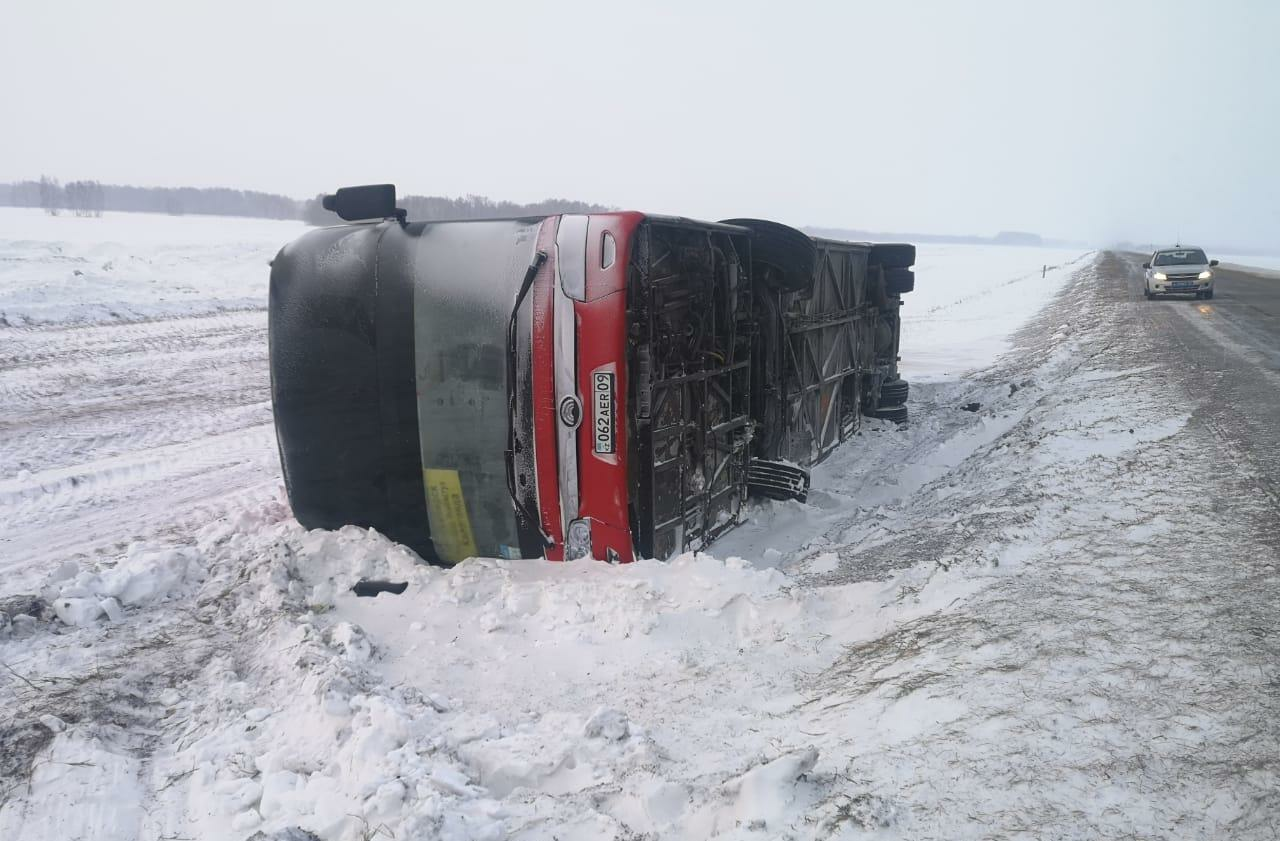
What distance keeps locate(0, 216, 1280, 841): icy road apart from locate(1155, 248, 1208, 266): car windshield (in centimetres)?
1894

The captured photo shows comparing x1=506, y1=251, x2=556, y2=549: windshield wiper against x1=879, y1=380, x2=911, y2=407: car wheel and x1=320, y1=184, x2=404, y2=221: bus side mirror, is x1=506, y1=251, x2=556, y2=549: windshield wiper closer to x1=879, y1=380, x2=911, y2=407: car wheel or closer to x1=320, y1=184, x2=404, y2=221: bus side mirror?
x1=320, y1=184, x2=404, y2=221: bus side mirror

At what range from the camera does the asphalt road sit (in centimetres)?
622

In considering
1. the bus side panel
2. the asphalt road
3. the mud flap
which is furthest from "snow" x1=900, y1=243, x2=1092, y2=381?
the bus side panel

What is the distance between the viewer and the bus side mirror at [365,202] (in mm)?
5113

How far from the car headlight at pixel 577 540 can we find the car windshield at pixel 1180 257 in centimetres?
2391

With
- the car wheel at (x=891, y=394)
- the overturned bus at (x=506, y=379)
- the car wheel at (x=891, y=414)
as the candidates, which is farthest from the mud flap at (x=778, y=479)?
the car wheel at (x=891, y=394)

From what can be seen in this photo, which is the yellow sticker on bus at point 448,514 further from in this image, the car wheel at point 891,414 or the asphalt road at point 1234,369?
the car wheel at point 891,414

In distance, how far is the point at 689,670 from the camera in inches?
142

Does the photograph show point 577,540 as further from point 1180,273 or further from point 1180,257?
point 1180,257

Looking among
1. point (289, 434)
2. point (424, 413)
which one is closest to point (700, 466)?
point (424, 413)

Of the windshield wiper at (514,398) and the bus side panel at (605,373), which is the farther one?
the windshield wiper at (514,398)

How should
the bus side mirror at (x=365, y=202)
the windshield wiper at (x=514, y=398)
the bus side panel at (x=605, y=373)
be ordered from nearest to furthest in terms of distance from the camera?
the bus side panel at (x=605, y=373) < the windshield wiper at (x=514, y=398) < the bus side mirror at (x=365, y=202)

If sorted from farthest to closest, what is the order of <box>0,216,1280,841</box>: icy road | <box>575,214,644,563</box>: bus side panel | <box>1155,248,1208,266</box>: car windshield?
1. <box>1155,248,1208,266</box>: car windshield
2. <box>575,214,644,563</box>: bus side panel
3. <box>0,216,1280,841</box>: icy road

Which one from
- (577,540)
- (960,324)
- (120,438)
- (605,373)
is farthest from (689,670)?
(960,324)
